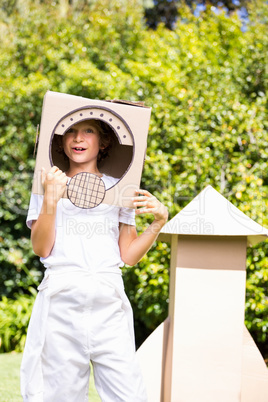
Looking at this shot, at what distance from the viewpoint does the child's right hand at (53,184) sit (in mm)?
1454

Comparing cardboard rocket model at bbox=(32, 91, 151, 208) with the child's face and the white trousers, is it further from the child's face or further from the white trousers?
the white trousers

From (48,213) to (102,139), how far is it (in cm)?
40

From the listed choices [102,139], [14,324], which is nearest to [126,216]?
[102,139]

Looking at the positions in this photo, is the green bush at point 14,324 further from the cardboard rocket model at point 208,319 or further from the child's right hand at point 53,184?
the child's right hand at point 53,184

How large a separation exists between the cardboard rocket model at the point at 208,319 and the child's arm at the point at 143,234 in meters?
0.19

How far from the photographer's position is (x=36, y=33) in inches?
236

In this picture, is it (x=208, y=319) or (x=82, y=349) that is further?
(x=208, y=319)

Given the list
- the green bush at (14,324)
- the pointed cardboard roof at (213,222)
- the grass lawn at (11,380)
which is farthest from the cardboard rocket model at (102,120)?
the green bush at (14,324)

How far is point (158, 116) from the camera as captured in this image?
3.62 metres

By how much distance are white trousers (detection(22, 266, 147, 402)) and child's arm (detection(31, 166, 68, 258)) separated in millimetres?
149

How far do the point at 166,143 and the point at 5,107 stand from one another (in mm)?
2012

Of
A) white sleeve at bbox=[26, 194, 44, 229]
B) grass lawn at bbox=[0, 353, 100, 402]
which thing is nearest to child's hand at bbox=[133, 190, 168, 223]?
white sleeve at bbox=[26, 194, 44, 229]

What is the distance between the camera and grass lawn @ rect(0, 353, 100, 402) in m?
2.71

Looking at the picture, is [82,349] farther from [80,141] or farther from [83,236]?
[80,141]
